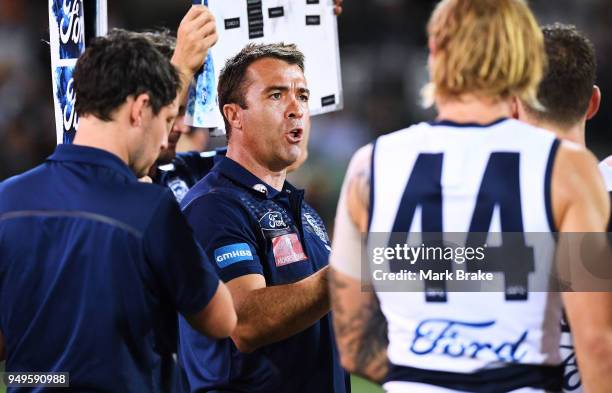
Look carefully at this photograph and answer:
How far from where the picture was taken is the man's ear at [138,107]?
2.99 m

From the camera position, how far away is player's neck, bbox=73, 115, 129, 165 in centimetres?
299

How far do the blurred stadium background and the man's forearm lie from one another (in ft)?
A: 24.5

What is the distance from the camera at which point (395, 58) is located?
12359 mm

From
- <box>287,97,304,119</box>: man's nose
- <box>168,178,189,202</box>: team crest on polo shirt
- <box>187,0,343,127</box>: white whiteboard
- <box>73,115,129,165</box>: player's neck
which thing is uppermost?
<box>187,0,343,127</box>: white whiteboard

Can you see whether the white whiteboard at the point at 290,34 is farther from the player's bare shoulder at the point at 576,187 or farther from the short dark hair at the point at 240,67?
the player's bare shoulder at the point at 576,187

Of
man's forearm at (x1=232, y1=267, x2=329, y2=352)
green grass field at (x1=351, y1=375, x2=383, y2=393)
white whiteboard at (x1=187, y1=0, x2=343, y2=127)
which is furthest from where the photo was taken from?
green grass field at (x1=351, y1=375, x2=383, y2=393)

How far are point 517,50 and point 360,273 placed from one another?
0.79m

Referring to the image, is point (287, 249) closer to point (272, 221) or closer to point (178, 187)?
point (272, 221)

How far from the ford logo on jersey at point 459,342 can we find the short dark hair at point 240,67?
1.86 metres

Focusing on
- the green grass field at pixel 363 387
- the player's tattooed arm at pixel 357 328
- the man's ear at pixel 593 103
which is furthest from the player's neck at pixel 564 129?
the green grass field at pixel 363 387

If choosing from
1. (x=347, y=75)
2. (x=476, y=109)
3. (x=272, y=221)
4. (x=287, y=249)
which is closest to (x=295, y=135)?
(x=272, y=221)

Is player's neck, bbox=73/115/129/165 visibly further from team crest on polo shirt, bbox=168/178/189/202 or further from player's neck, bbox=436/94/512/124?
team crest on polo shirt, bbox=168/178/189/202

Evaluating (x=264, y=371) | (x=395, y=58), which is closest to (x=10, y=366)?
(x=264, y=371)

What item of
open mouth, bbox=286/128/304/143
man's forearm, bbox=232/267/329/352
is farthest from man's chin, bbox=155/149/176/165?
man's forearm, bbox=232/267/329/352
